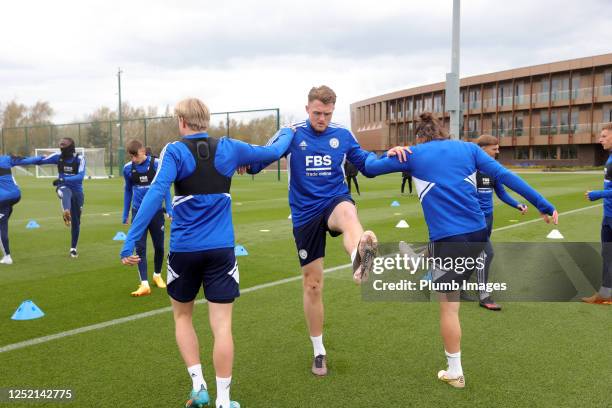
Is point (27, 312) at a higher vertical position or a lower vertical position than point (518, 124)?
lower

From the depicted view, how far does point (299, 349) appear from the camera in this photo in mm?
4613

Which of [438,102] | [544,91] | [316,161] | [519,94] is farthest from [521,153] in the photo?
[316,161]

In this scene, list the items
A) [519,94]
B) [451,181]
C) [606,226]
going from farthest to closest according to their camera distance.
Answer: [519,94] < [606,226] < [451,181]

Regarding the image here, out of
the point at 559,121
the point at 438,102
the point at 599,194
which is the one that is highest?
the point at 438,102

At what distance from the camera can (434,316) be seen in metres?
5.54

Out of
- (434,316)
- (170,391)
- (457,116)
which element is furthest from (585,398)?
(457,116)

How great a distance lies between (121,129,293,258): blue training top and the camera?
3.09 metres

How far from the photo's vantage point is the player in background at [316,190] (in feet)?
13.3

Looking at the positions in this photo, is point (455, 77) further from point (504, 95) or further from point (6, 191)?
point (504, 95)

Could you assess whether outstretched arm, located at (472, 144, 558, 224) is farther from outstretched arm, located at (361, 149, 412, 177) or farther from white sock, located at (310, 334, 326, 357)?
white sock, located at (310, 334, 326, 357)

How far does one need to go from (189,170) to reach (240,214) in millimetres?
12578

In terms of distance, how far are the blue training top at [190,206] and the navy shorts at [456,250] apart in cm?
153

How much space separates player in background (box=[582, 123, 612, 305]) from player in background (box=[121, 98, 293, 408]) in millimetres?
4423

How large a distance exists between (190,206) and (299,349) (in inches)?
79.4
